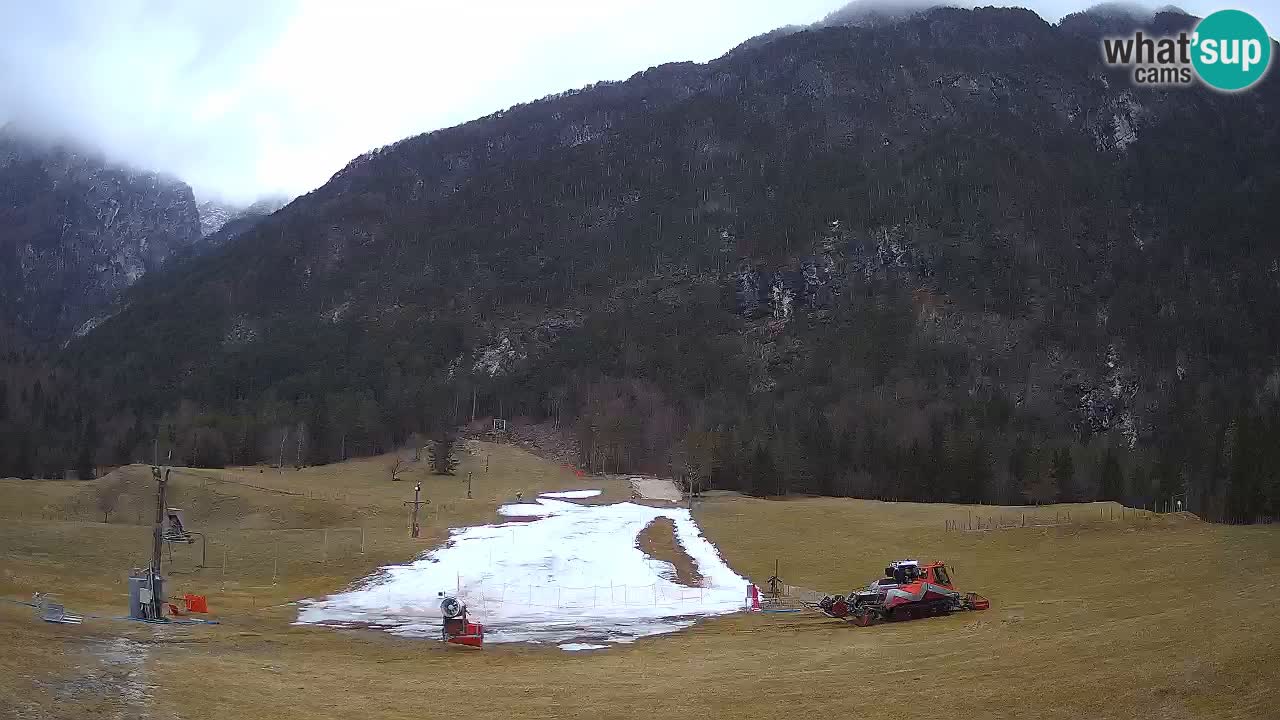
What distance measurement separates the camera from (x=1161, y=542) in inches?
1348

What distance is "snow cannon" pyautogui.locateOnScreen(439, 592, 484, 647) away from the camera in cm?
2378

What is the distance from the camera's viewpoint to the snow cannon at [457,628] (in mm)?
23781

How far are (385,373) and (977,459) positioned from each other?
137937 mm

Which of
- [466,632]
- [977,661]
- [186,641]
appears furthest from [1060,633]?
[186,641]

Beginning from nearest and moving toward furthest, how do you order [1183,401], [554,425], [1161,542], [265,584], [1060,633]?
[1060,633]
[1161,542]
[265,584]
[1183,401]
[554,425]

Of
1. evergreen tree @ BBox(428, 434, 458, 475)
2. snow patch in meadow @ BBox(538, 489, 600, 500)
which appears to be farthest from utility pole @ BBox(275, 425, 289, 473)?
snow patch in meadow @ BBox(538, 489, 600, 500)

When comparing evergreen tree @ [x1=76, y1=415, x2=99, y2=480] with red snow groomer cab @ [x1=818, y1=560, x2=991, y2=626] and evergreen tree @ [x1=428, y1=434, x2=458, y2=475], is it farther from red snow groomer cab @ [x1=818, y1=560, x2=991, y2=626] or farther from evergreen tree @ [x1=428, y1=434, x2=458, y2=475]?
red snow groomer cab @ [x1=818, y1=560, x2=991, y2=626]

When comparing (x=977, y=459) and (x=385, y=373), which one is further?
(x=385, y=373)

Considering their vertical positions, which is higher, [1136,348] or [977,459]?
[1136,348]

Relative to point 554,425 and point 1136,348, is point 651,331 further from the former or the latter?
point 1136,348

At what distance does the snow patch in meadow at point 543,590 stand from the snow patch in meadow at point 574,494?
30.0 metres

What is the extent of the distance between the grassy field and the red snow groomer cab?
1145 millimetres

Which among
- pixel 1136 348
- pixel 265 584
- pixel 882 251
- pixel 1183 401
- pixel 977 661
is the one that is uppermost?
pixel 882 251

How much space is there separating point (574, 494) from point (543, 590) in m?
51.8
